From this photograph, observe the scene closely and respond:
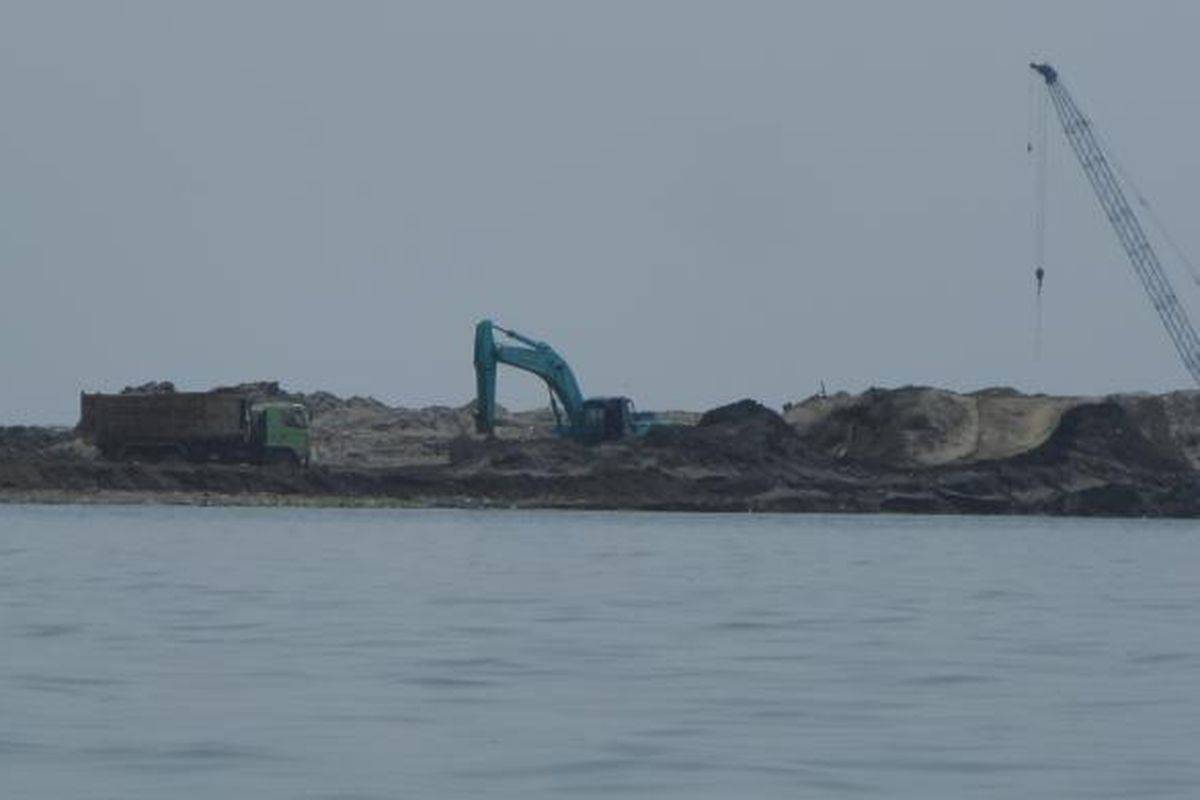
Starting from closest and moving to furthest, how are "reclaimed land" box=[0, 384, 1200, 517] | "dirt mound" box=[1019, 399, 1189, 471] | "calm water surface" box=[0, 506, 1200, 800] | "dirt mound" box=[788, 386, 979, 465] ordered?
"calm water surface" box=[0, 506, 1200, 800]
"reclaimed land" box=[0, 384, 1200, 517]
"dirt mound" box=[1019, 399, 1189, 471]
"dirt mound" box=[788, 386, 979, 465]

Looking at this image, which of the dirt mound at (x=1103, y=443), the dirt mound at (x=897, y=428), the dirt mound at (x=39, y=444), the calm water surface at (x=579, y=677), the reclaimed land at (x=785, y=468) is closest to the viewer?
the calm water surface at (x=579, y=677)

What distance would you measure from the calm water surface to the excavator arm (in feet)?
138

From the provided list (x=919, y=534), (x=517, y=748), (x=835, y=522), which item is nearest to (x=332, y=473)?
(x=835, y=522)

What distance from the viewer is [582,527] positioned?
78.1 meters

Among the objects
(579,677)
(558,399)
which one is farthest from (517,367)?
(579,677)

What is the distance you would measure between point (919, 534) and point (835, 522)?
9.23 m

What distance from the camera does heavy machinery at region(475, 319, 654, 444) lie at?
10069 cm

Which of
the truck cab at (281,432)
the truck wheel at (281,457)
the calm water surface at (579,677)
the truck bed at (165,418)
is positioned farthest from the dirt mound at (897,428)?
the calm water surface at (579,677)

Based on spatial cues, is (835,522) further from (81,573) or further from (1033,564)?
(81,573)

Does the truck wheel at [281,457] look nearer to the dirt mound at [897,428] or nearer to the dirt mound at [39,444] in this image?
the dirt mound at [39,444]

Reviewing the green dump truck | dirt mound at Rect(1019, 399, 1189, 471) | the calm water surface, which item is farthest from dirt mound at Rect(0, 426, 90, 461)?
the calm water surface

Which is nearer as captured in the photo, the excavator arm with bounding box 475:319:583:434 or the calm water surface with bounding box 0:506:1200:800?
the calm water surface with bounding box 0:506:1200:800

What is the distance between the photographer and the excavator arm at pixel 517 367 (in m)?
101

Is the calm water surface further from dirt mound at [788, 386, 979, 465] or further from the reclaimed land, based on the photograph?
dirt mound at [788, 386, 979, 465]
